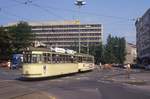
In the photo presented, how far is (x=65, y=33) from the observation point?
157m

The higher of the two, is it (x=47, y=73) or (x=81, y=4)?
(x=81, y=4)

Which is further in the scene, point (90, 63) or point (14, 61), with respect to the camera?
point (14, 61)

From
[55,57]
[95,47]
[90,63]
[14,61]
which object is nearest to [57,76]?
[55,57]

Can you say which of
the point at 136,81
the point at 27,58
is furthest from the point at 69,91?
the point at 136,81

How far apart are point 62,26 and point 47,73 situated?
364 feet

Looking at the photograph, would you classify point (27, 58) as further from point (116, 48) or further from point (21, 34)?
point (116, 48)

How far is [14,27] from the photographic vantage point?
132375 mm

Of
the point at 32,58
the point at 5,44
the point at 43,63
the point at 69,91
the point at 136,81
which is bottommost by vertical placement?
the point at 69,91

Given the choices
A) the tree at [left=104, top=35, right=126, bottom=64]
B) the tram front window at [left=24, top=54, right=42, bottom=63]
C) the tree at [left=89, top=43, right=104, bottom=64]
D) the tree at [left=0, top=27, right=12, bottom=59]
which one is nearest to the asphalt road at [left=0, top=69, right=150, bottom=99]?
the tram front window at [left=24, top=54, right=42, bottom=63]

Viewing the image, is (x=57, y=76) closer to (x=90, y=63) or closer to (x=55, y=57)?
(x=55, y=57)

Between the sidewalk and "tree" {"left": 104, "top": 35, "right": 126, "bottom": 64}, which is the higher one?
"tree" {"left": 104, "top": 35, "right": 126, "bottom": 64}

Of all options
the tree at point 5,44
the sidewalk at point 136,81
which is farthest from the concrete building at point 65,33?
the sidewalk at point 136,81

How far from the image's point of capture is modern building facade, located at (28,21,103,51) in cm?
14525

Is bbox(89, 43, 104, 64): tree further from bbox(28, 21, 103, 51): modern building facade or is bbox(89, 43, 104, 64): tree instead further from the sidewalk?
the sidewalk
